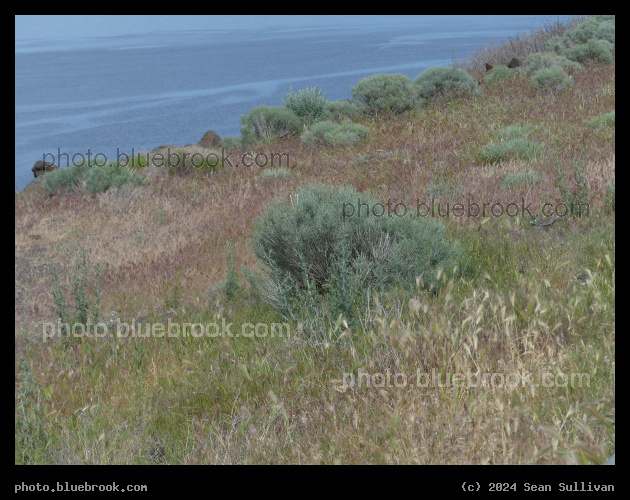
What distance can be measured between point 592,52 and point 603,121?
9.18 m

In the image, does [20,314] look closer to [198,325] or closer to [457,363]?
[198,325]

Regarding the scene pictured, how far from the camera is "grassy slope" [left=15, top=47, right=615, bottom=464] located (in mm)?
2914

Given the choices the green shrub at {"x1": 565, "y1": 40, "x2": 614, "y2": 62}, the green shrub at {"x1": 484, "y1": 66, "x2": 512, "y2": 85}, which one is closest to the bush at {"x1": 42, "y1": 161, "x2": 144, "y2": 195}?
the green shrub at {"x1": 484, "y1": 66, "x2": 512, "y2": 85}

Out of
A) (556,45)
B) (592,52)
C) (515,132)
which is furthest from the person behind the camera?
(556,45)

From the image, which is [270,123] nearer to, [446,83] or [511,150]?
[446,83]

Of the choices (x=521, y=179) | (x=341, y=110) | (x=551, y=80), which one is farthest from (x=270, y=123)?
(x=521, y=179)

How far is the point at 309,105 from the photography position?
1619 centimetres

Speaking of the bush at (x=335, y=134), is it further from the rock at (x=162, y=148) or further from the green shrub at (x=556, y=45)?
the green shrub at (x=556, y=45)

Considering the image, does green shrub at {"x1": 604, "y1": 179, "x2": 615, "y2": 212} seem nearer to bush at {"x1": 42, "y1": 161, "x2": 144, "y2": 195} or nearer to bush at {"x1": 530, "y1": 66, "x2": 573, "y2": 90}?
bush at {"x1": 42, "y1": 161, "x2": 144, "y2": 195}

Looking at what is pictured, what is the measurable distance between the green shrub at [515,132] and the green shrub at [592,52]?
8.37 metres

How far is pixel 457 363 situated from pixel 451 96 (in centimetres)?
1351

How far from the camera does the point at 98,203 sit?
11.6 m

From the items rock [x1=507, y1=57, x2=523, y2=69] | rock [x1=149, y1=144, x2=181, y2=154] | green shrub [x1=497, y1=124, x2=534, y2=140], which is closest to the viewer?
green shrub [x1=497, y1=124, x2=534, y2=140]

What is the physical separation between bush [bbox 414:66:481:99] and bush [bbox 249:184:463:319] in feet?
34.9
